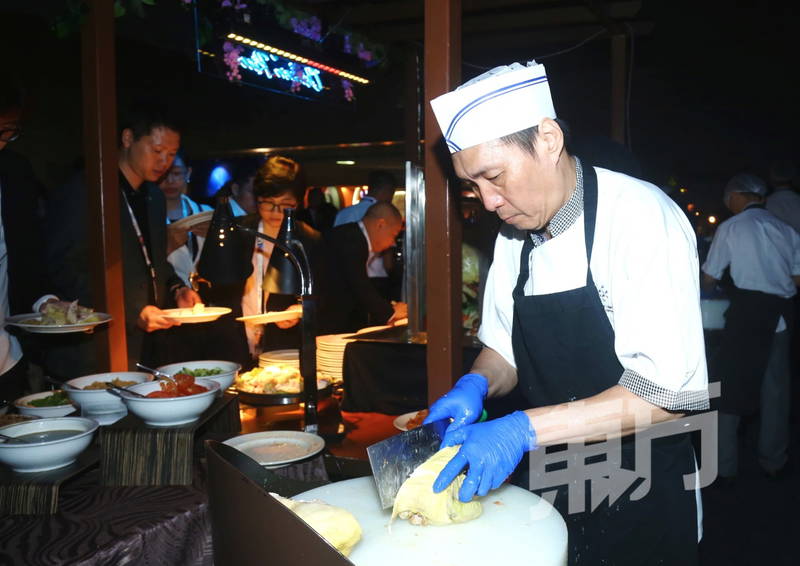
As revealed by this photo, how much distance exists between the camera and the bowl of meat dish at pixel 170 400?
1745 millimetres

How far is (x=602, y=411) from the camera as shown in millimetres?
1450

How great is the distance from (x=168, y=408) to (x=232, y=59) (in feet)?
7.92

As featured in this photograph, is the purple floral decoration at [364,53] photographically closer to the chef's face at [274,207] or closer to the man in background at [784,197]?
the chef's face at [274,207]

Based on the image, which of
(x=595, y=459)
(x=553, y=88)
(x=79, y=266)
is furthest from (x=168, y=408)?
(x=553, y=88)

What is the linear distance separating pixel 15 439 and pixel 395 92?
5.36 m

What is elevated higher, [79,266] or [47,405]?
[79,266]

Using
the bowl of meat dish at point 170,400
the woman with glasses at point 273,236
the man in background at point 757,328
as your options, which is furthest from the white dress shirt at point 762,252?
the bowl of meat dish at point 170,400

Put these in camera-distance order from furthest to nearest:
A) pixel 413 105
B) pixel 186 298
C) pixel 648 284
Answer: pixel 413 105
pixel 186 298
pixel 648 284

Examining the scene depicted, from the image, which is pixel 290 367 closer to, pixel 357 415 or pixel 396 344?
pixel 357 415

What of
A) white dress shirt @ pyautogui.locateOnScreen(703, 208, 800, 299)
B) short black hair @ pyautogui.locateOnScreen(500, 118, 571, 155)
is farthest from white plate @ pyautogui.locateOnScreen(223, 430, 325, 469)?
white dress shirt @ pyautogui.locateOnScreen(703, 208, 800, 299)

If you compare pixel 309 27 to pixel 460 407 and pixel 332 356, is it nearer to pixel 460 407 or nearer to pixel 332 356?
pixel 332 356

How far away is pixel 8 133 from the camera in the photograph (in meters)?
2.47

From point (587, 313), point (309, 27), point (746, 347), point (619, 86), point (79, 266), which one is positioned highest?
point (309, 27)

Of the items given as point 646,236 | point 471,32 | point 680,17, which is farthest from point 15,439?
point 680,17
